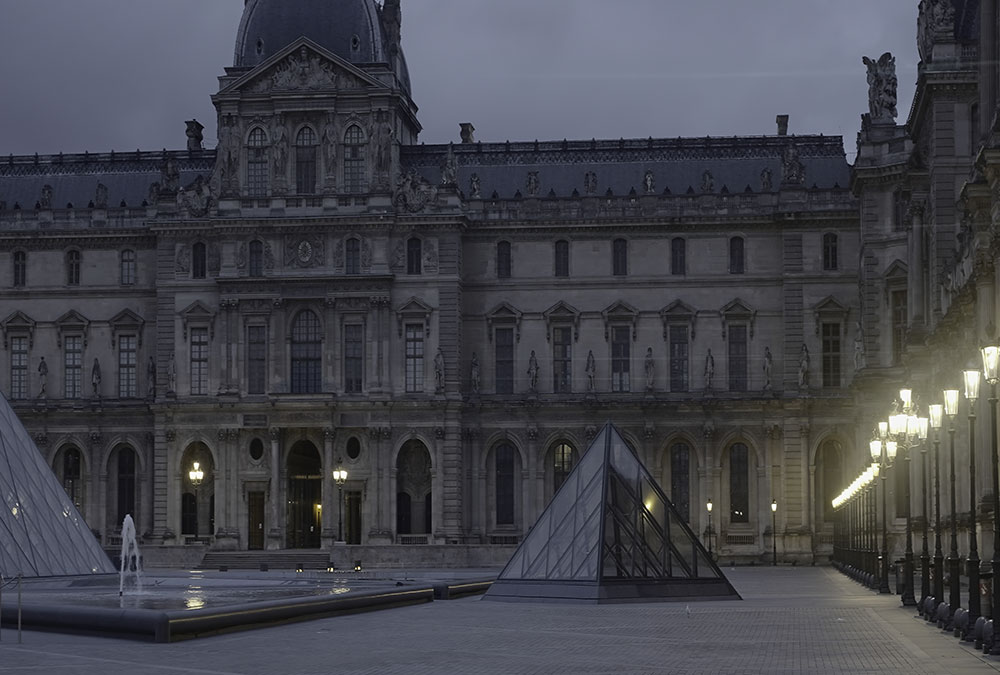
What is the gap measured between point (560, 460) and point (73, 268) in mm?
25588

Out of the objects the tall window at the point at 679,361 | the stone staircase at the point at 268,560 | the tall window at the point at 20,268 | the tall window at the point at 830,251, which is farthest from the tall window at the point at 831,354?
the tall window at the point at 20,268

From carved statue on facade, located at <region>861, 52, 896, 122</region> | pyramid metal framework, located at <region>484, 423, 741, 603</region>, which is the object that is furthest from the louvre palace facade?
pyramid metal framework, located at <region>484, 423, 741, 603</region>

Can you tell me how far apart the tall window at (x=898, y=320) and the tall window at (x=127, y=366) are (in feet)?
122

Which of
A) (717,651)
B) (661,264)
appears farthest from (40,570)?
(661,264)

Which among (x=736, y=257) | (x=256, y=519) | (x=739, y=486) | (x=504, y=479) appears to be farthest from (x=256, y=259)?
(x=739, y=486)

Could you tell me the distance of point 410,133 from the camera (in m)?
96.0

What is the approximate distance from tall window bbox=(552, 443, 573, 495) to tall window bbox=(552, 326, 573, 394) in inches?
104

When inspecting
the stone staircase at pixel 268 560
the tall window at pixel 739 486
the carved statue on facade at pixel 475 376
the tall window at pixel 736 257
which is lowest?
the stone staircase at pixel 268 560

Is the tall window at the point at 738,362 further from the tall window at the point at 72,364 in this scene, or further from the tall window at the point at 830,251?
the tall window at the point at 72,364

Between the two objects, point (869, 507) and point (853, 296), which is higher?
point (853, 296)

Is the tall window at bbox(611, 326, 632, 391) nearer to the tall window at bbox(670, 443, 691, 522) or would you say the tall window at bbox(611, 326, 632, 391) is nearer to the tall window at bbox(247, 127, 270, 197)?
the tall window at bbox(670, 443, 691, 522)

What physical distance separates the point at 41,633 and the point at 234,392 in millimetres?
54566

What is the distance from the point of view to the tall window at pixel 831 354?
87688 mm

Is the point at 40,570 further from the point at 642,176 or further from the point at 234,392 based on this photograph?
the point at 642,176
